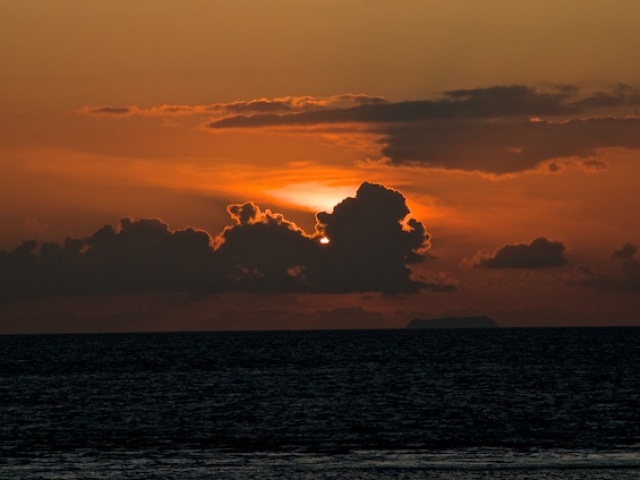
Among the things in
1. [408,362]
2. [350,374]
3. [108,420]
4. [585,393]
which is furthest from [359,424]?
[408,362]

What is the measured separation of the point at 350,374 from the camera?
483 feet

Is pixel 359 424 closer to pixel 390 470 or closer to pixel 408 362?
pixel 390 470

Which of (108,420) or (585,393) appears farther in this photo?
(585,393)

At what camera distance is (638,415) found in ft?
274

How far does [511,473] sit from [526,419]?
102 ft

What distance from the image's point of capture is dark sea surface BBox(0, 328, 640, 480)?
5493 centimetres

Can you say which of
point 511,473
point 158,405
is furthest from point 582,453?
point 158,405

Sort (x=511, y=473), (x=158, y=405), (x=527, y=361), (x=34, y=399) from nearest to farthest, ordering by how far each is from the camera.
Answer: (x=511, y=473) → (x=158, y=405) → (x=34, y=399) → (x=527, y=361)

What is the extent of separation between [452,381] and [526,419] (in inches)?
1832

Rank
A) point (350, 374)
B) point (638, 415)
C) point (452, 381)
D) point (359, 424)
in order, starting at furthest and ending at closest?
point (350, 374) → point (452, 381) → point (638, 415) → point (359, 424)

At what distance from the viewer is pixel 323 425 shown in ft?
255

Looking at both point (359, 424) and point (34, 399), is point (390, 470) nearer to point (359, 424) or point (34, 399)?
point (359, 424)

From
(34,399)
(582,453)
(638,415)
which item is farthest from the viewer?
(34,399)

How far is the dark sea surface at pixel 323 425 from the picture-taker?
54.9 m
